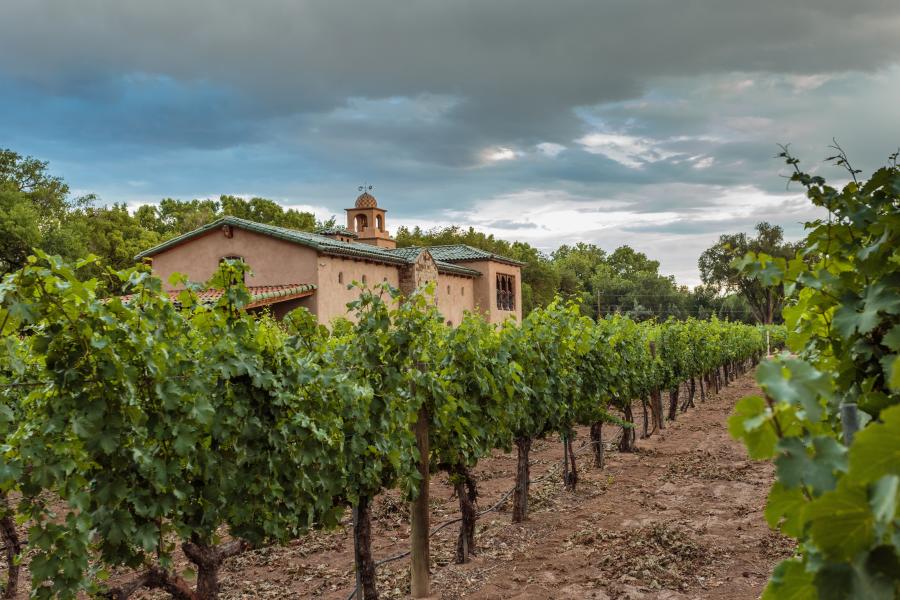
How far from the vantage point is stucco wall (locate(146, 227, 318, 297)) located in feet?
83.9

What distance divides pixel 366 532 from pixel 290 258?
20.2 metres

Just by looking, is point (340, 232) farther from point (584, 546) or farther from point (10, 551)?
point (584, 546)

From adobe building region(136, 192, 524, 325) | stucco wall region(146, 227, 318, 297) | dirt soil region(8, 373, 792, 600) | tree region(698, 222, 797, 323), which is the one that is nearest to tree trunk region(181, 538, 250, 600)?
dirt soil region(8, 373, 792, 600)

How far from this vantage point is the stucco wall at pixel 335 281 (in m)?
25.3

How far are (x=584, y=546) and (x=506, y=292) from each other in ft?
109

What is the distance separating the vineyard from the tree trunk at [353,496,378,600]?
0.06 feet

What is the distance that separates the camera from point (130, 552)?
4570mm

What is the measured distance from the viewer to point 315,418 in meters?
5.62

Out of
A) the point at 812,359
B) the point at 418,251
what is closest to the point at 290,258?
the point at 418,251

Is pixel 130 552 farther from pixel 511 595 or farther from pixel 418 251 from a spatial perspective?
pixel 418 251

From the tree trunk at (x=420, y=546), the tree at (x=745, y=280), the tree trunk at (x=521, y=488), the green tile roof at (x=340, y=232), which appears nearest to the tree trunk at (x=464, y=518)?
the tree trunk at (x=420, y=546)

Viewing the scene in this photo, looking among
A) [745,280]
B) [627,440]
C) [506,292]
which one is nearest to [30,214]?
[506,292]

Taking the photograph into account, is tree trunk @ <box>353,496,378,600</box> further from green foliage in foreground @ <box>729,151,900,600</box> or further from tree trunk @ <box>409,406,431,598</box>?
green foliage in foreground @ <box>729,151,900,600</box>

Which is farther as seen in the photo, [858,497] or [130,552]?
[130,552]
